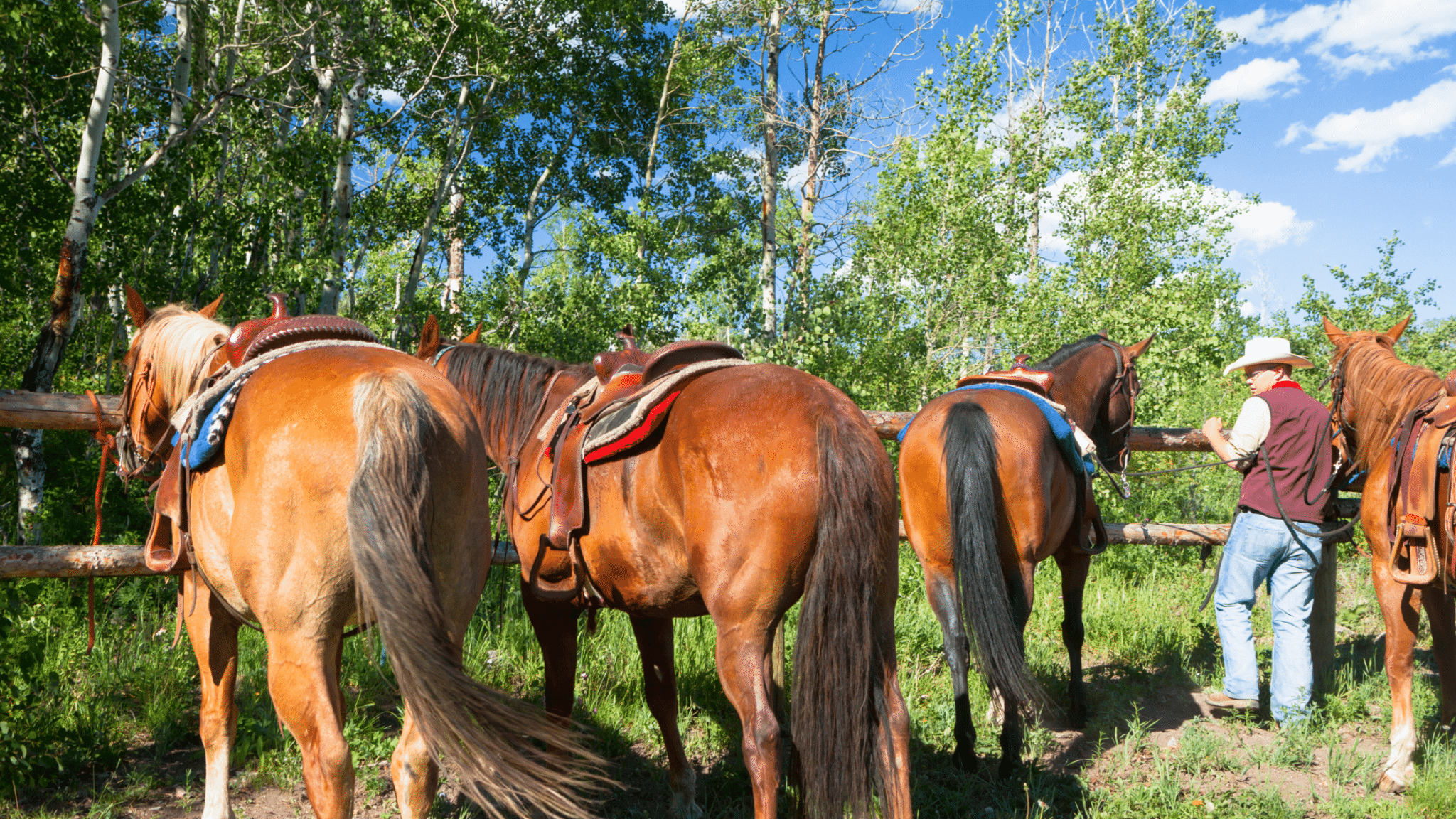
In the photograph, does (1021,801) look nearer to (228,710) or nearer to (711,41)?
(228,710)

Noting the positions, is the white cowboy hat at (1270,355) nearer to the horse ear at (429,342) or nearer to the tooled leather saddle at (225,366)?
the horse ear at (429,342)

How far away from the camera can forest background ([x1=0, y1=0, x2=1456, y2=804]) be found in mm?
6934

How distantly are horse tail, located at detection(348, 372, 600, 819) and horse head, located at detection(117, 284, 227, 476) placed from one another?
51.6 inches

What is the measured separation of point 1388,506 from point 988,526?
2100 mm

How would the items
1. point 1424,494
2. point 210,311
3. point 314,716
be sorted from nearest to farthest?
point 314,716 < point 210,311 < point 1424,494

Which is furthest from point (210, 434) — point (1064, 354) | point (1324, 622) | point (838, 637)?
point (1324, 622)

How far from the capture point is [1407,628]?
12.9 ft

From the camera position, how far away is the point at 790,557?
244 cm

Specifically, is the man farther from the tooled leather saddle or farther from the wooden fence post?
the tooled leather saddle

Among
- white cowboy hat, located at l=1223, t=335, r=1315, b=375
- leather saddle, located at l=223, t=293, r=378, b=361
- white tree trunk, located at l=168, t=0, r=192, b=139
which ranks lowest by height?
leather saddle, located at l=223, t=293, r=378, b=361

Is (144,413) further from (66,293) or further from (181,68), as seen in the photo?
(181,68)

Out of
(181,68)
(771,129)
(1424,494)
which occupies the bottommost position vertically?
(1424,494)

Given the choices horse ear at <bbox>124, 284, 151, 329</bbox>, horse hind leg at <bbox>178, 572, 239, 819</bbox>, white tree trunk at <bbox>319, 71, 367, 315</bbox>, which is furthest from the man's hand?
white tree trunk at <bbox>319, 71, 367, 315</bbox>

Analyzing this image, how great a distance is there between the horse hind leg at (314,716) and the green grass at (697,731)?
1353mm
